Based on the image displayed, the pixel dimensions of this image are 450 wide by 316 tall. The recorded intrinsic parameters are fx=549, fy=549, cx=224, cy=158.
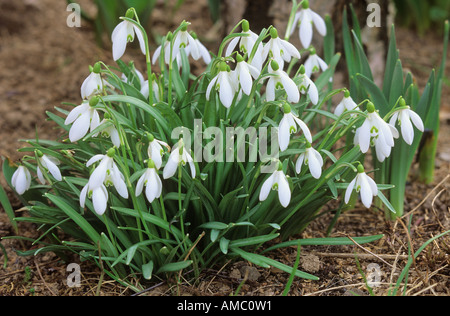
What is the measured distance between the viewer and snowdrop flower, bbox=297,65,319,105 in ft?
6.11

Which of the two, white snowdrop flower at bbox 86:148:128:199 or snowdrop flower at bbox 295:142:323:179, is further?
snowdrop flower at bbox 295:142:323:179

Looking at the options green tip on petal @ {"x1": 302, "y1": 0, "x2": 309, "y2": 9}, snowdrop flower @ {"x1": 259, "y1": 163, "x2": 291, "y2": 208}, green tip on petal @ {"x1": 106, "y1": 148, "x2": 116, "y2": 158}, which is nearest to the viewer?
green tip on petal @ {"x1": 106, "y1": 148, "x2": 116, "y2": 158}

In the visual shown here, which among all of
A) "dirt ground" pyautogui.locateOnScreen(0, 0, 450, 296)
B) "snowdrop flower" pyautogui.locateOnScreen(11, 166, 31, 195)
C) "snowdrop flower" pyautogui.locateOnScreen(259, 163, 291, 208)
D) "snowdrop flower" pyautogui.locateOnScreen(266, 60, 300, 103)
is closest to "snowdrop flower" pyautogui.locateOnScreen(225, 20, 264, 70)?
"snowdrop flower" pyautogui.locateOnScreen(266, 60, 300, 103)

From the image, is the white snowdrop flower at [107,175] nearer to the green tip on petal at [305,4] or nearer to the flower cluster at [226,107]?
the flower cluster at [226,107]

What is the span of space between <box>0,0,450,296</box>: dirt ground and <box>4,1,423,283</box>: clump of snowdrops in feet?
0.29

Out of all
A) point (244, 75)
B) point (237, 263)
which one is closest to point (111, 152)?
point (244, 75)

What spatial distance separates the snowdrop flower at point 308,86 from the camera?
1.86 meters

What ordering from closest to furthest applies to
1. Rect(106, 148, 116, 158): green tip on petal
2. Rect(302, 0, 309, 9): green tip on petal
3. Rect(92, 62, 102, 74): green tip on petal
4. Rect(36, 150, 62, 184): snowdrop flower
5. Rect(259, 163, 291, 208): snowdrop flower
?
Rect(106, 148, 116, 158): green tip on petal < Rect(259, 163, 291, 208): snowdrop flower < Rect(92, 62, 102, 74): green tip on petal < Rect(36, 150, 62, 184): snowdrop flower < Rect(302, 0, 309, 9): green tip on petal

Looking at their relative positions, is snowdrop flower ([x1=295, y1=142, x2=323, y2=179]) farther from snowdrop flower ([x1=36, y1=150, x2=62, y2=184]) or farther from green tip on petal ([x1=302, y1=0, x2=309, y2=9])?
snowdrop flower ([x1=36, y1=150, x2=62, y2=184])

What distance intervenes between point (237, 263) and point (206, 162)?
0.38m

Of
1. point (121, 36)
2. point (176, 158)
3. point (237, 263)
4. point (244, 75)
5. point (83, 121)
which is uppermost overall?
point (121, 36)

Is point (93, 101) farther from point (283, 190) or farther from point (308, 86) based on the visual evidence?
point (308, 86)

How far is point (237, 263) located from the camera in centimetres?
197

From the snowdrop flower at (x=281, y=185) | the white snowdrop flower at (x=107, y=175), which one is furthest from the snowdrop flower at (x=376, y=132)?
the white snowdrop flower at (x=107, y=175)
